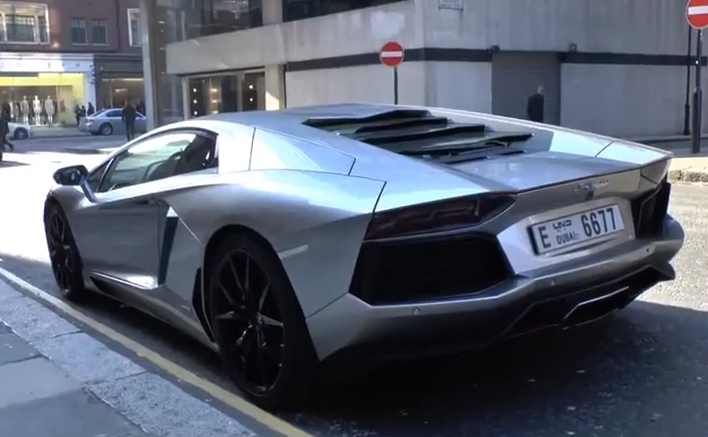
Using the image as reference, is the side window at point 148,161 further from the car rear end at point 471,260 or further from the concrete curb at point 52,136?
the concrete curb at point 52,136

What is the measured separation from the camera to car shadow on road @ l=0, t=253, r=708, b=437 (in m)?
3.50

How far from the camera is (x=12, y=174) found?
18.3m

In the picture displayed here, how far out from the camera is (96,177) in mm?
5617

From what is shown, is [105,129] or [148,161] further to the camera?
[105,129]

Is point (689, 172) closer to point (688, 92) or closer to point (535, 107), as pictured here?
point (535, 107)

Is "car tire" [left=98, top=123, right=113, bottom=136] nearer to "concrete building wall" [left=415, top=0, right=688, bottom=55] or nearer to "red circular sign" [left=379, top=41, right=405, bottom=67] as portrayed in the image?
"concrete building wall" [left=415, top=0, right=688, bottom=55]

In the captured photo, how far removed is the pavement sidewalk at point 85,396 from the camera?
11.7 feet

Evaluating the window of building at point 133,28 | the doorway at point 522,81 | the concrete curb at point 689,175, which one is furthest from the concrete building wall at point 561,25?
the window of building at point 133,28

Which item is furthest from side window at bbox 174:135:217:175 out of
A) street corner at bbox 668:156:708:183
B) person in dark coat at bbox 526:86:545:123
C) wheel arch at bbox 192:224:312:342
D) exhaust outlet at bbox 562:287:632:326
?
person in dark coat at bbox 526:86:545:123

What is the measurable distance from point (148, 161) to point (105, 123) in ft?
125

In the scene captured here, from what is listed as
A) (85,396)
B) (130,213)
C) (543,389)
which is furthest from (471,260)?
(130,213)

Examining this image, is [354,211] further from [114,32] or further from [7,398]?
[114,32]

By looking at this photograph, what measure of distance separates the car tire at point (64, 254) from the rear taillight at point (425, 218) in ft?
10.3

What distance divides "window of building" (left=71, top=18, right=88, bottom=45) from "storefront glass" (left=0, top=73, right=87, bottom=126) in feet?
6.69
